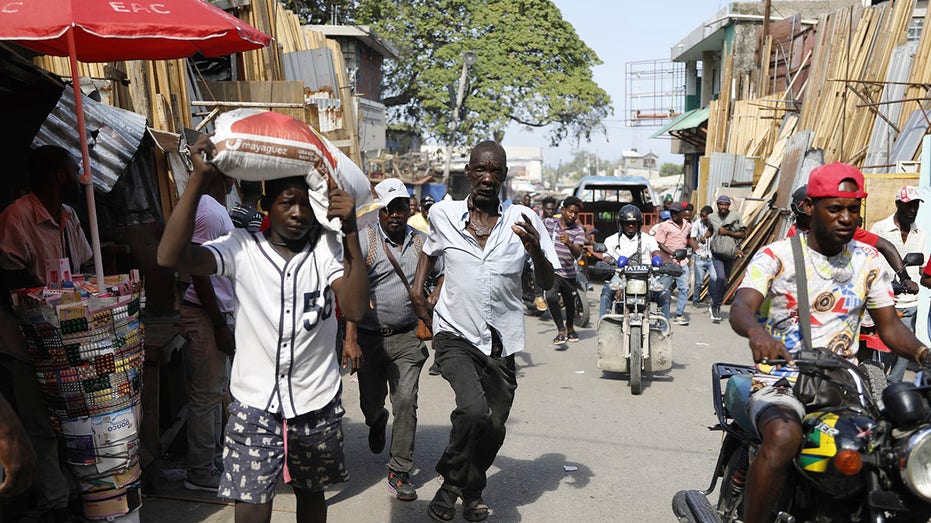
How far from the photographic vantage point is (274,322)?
3230 mm

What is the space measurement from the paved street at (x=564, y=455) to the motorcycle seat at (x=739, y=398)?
1409 mm

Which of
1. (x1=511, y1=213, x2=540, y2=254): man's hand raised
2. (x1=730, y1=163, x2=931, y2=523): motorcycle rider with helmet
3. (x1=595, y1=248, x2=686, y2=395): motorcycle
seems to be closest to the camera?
(x1=730, y1=163, x2=931, y2=523): motorcycle rider with helmet

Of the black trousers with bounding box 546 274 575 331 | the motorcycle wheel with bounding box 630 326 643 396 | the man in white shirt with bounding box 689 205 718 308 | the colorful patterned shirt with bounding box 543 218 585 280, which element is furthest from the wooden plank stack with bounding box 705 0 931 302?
the motorcycle wheel with bounding box 630 326 643 396

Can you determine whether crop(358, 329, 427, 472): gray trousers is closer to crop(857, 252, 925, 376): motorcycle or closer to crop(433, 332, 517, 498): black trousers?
crop(433, 332, 517, 498): black trousers

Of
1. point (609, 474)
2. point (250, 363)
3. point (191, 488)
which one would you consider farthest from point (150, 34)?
point (609, 474)

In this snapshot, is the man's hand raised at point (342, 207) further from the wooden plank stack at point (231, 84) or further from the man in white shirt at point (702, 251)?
the man in white shirt at point (702, 251)

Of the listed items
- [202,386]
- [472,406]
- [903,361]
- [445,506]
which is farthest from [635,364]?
[202,386]

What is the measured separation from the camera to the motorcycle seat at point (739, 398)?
3641 mm

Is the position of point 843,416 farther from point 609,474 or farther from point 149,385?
point 149,385

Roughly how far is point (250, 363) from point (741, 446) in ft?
7.46

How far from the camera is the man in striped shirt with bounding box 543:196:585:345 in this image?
36.1 ft

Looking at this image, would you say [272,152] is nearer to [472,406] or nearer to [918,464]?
[472,406]

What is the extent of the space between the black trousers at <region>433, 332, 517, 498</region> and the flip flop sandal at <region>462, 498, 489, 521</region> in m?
0.04

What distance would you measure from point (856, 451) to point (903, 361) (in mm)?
5403
